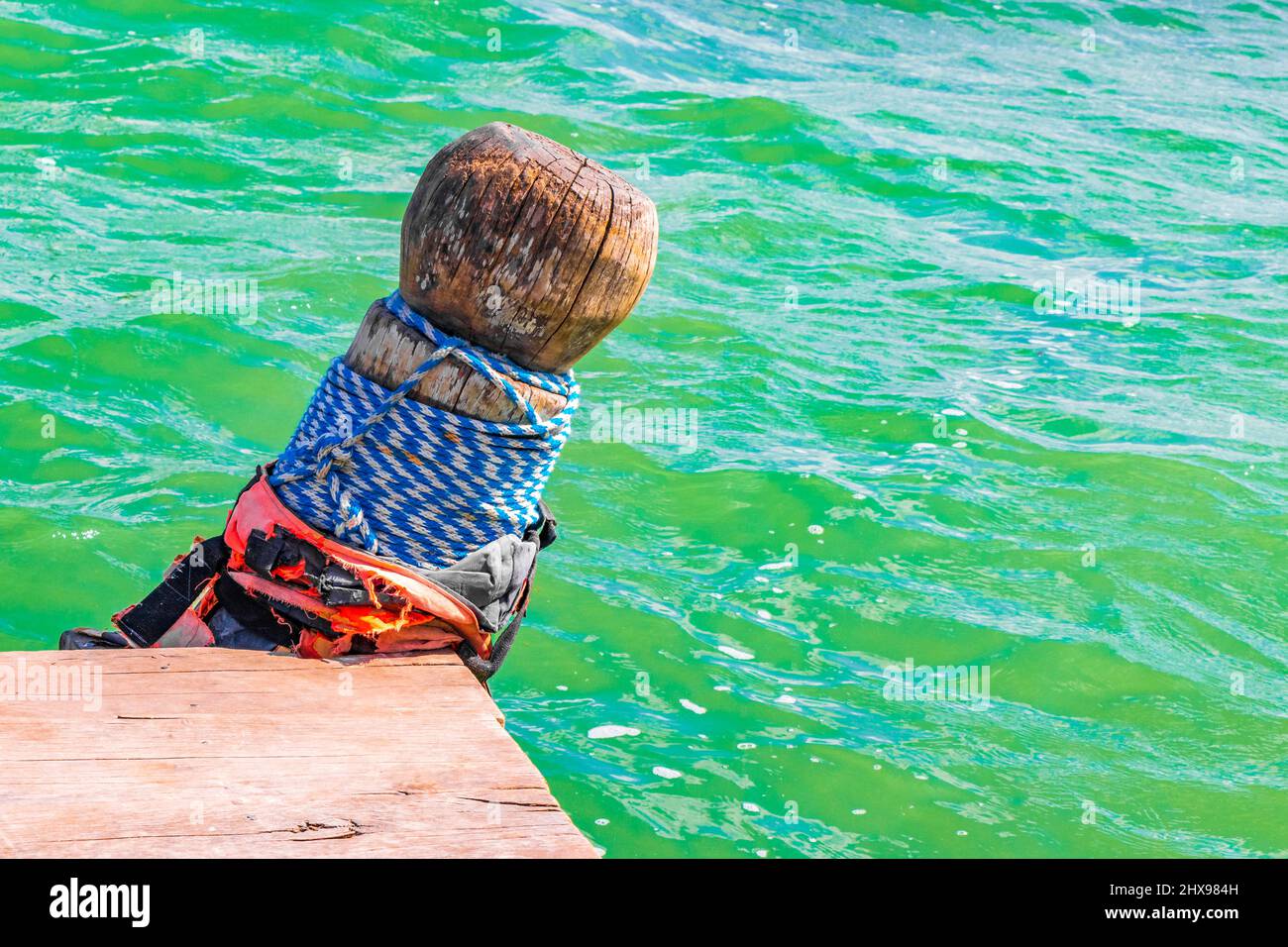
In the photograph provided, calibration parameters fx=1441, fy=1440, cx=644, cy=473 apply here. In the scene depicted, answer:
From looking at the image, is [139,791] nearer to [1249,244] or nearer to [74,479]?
[74,479]

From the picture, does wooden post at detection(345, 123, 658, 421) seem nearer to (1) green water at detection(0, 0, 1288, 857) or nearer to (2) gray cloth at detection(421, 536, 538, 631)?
(2) gray cloth at detection(421, 536, 538, 631)

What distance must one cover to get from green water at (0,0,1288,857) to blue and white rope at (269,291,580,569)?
169cm

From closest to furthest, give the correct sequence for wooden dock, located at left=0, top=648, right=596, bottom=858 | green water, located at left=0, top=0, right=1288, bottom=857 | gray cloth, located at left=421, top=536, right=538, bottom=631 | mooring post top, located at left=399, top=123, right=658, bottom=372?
wooden dock, located at left=0, top=648, right=596, bottom=858
mooring post top, located at left=399, top=123, right=658, bottom=372
gray cloth, located at left=421, top=536, right=538, bottom=631
green water, located at left=0, top=0, right=1288, bottom=857

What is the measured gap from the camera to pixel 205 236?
9.26 m

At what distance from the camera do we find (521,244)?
3055mm

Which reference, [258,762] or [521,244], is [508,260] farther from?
[258,762]

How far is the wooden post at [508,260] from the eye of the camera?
10.0ft

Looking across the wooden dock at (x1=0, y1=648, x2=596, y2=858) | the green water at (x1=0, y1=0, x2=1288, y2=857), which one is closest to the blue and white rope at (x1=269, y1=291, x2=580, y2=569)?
the wooden dock at (x1=0, y1=648, x2=596, y2=858)

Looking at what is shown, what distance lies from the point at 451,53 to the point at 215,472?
7.90 m

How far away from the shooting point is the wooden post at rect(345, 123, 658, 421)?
10.0 ft

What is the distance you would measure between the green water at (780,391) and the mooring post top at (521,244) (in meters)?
2.07

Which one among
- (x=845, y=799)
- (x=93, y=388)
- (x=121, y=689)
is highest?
(x=121, y=689)
